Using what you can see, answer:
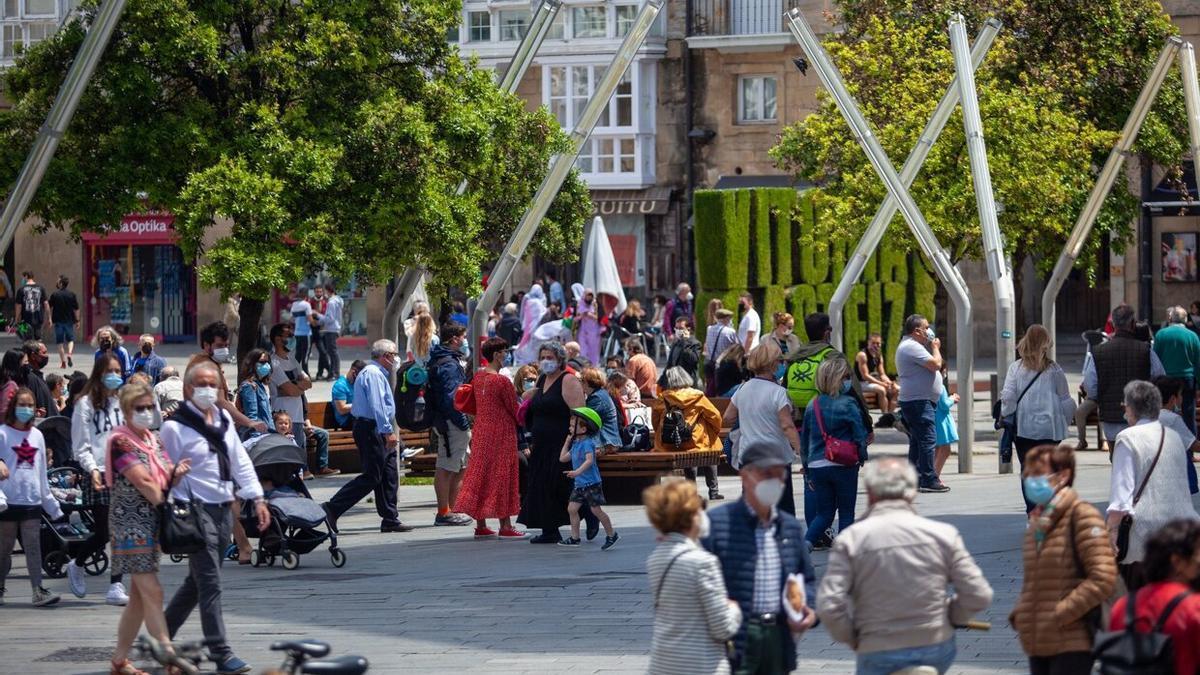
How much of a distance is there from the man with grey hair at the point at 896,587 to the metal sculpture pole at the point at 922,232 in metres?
13.8

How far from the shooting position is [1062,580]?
26.0ft

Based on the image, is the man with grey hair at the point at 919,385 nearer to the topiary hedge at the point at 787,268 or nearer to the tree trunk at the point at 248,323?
the tree trunk at the point at 248,323

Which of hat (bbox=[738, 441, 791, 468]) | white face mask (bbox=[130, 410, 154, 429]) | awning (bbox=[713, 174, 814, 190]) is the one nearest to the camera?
hat (bbox=[738, 441, 791, 468])

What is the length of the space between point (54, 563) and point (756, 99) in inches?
1404

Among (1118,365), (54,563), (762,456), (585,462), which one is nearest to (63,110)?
(54,563)

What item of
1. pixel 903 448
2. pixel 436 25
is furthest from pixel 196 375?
pixel 903 448

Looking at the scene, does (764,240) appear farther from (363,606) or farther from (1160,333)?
(363,606)

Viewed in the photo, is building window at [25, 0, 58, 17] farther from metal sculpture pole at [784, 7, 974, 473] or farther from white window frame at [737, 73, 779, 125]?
metal sculpture pole at [784, 7, 974, 473]

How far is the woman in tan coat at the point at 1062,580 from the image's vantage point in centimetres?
786

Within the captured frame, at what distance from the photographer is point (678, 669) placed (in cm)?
749

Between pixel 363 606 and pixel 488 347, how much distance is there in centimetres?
360

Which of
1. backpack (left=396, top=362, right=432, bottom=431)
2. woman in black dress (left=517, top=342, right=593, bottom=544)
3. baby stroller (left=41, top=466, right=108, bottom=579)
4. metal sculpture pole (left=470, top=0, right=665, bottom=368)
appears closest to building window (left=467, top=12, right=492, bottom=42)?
metal sculpture pole (left=470, top=0, right=665, bottom=368)

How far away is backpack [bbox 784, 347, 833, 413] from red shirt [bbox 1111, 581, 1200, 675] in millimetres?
8594

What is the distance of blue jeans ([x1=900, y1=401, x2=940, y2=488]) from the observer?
18.6m
